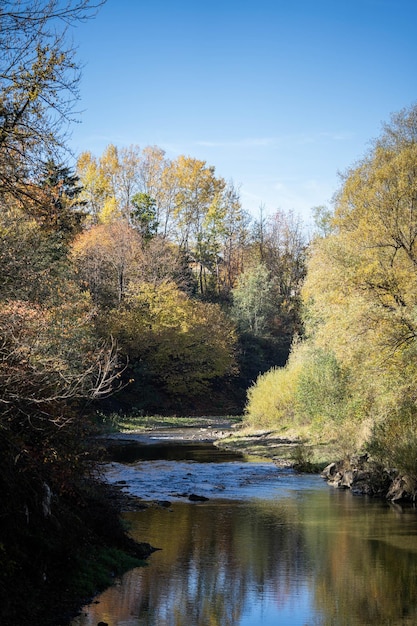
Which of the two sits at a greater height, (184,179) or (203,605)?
(184,179)

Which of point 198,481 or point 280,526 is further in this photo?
point 198,481

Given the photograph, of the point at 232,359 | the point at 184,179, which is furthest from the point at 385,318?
the point at 184,179

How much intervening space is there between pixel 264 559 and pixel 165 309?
43.0 m

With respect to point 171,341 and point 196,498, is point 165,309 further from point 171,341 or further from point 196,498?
point 196,498

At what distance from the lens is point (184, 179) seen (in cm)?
6919

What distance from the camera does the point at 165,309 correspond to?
187ft

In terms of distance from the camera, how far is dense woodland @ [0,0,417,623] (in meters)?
10.9

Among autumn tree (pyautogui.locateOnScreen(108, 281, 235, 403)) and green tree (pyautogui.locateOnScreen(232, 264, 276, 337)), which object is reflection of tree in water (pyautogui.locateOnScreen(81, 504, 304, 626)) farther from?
green tree (pyautogui.locateOnScreen(232, 264, 276, 337))

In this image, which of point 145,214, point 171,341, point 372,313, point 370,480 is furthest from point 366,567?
point 145,214

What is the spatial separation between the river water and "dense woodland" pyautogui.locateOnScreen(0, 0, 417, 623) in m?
1.68

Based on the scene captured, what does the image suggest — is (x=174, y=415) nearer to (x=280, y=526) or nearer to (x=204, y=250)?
(x=204, y=250)

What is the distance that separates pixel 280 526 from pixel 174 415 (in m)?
37.2

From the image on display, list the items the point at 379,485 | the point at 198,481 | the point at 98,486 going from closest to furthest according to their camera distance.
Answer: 1. the point at 98,486
2. the point at 379,485
3. the point at 198,481

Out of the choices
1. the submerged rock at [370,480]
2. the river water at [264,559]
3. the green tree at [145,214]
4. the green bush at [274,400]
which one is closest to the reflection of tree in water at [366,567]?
the river water at [264,559]
